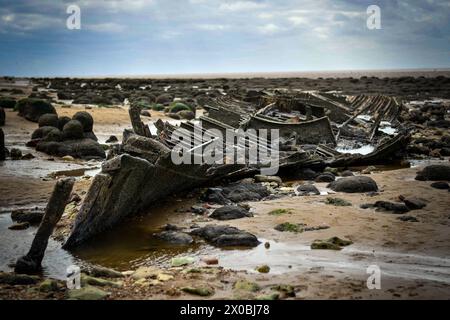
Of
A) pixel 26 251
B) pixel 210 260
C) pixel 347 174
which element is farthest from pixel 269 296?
pixel 347 174

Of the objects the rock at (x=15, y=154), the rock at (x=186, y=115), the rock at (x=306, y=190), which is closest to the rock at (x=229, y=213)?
the rock at (x=306, y=190)

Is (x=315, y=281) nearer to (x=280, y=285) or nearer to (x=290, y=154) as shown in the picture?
(x=280, y=285)

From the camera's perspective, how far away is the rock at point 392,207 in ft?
29.6

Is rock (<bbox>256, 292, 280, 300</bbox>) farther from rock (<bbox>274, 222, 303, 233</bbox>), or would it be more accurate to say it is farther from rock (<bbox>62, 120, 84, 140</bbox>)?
rock (<bbox>62, 120, 84, 140</bbox>)

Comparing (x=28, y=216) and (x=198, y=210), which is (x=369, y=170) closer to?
(x=198, y=210)

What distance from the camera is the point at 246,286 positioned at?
18.1ft

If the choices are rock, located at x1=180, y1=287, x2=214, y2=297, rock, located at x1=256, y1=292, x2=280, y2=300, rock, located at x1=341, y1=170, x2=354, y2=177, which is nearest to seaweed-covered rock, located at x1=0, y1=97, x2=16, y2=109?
rock, located at x1=341, y1=170, x2=354, y2=177

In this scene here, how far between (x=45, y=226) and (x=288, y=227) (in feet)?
12.5

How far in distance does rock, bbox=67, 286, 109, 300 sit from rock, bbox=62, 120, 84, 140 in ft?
38.0

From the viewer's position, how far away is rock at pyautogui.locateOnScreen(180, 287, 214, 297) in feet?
17.5

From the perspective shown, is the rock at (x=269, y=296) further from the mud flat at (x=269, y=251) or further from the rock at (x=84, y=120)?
the rock at (x=84, y=120)

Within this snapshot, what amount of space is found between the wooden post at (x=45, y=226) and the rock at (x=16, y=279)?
425 mm

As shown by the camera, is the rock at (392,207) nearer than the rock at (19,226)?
No
